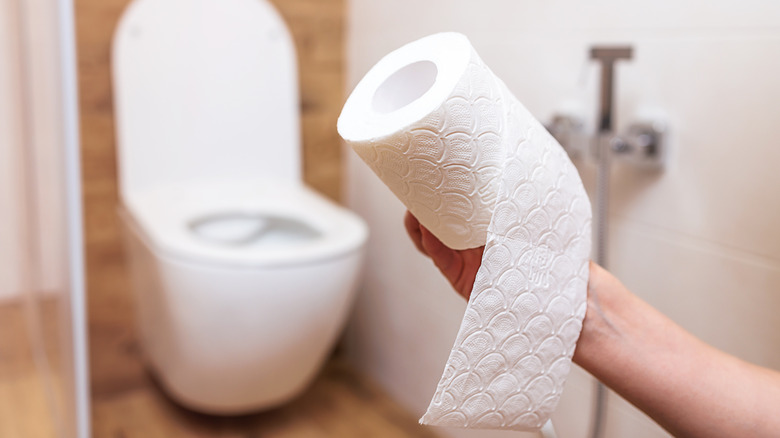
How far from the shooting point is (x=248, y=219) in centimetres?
128

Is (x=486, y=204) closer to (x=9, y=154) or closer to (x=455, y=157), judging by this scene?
(x=455, y=157)

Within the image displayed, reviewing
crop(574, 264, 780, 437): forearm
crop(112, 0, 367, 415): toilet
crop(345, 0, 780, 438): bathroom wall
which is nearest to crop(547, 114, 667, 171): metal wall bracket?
crop(345, 0, 780, 438): bathroom wall

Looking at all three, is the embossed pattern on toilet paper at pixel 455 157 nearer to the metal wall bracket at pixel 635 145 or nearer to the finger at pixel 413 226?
the finger at pixel 413 226

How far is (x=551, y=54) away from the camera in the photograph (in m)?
0.87

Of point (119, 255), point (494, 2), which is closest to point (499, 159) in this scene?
point (494, 2)

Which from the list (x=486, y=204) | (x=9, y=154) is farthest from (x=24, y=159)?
(x=486, y=204)

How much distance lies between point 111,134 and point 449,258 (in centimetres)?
100

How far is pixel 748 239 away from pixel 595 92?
0.81ft

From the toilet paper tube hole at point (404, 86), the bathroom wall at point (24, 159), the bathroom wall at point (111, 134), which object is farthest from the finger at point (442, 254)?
the bathroom wall at point (111, 134)


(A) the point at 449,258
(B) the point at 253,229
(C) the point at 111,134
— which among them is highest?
(A) the point at 449,258

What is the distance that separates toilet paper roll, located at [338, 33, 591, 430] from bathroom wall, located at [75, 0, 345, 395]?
950 mm

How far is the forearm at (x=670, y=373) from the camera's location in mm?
440

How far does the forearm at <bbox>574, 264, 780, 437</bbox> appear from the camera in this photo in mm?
440

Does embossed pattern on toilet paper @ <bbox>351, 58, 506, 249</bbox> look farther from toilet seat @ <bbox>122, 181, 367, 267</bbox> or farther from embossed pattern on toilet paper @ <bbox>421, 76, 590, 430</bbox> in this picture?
toilet seat @ <bbox>122, 181, 367, 267</bbox>
